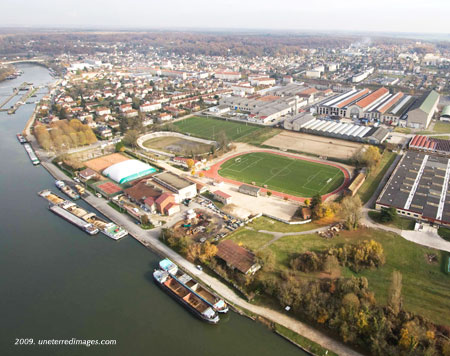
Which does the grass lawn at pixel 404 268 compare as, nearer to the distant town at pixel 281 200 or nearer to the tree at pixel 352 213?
the distant town at pixel 281 200

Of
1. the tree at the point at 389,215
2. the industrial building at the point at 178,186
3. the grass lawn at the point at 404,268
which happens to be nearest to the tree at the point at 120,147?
the industrial building at the point at 178,186

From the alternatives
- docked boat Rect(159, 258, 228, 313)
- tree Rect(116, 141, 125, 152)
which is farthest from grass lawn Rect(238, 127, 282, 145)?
docked boat Rect(159, 258, 228, 313)

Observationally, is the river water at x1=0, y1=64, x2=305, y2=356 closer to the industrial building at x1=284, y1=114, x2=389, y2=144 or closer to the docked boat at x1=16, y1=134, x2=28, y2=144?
the docked boat at x1=16, y1=134, x2=28, y2=144

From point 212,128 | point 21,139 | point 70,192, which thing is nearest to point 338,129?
point 212,128

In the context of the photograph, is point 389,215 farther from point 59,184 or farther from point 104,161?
point 104,161

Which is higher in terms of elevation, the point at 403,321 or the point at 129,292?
the point at 403,321

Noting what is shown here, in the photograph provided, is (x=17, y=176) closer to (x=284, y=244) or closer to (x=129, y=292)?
(x=129, y=292)

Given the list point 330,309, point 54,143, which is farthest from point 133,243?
point 54,143
